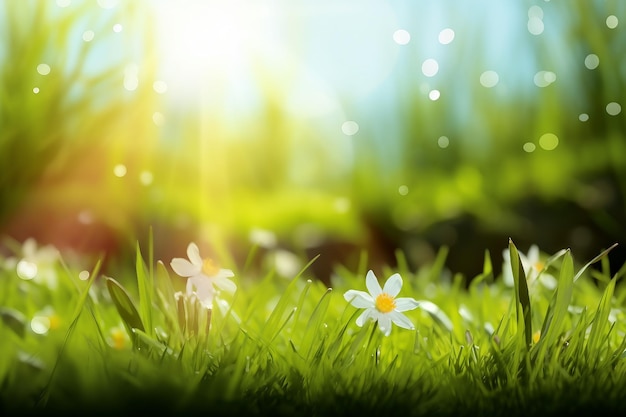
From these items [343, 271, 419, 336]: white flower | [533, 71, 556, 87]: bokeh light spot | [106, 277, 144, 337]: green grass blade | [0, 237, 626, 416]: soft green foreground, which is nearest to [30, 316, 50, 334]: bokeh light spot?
[0, 237, 626, 416]: soft green foreground

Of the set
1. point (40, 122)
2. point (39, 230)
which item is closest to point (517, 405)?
point (40, 122)

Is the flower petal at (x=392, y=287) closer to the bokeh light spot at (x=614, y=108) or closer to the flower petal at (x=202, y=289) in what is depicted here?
the flower petal at (x=202, y=289)

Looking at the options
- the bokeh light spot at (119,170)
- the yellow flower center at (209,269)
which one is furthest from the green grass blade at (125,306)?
the bokeh light spot at (119,170)

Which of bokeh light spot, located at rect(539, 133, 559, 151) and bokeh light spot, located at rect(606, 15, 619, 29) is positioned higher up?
bokeh light spot, located at rect(606, 15, 619, 29)

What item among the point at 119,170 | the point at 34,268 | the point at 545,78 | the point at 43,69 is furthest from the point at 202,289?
the point at 545,78

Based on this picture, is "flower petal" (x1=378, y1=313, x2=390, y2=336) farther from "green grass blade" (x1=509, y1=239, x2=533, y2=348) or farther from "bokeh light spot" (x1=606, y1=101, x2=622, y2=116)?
"bokeh light spot" (x1=606, y1=101, x2=622, y2=116)

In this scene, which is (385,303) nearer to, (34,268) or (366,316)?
(366,316)
